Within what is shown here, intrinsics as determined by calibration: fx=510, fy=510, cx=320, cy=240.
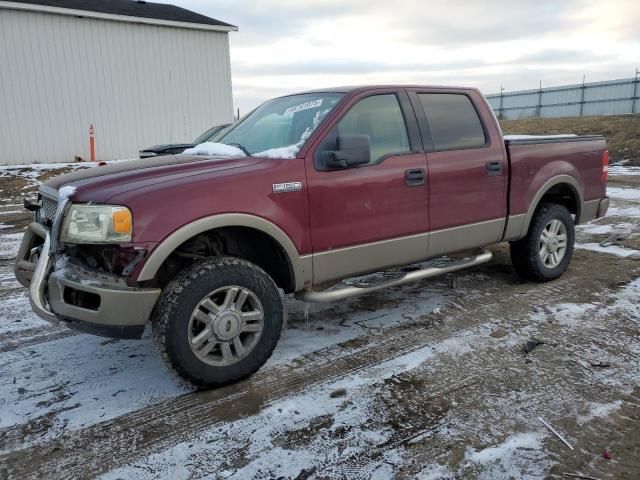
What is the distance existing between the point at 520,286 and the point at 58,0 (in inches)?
663

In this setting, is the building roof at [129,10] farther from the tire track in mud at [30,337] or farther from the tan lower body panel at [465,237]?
the tan lower body panel at [465,237]

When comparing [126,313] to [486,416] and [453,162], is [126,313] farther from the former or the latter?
[453,162]

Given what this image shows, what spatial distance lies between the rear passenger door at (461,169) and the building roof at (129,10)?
1481 centimetres

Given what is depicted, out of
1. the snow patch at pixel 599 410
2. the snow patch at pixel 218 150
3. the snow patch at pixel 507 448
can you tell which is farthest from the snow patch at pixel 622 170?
the snow patch at pixel 507 448

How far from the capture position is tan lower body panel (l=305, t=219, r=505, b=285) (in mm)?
3635

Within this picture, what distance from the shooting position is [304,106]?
159 inches

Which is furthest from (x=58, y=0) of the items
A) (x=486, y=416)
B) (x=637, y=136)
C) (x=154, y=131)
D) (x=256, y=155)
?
(x=637, y=136)

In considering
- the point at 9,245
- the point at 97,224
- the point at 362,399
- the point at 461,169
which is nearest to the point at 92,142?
the point at 9,245

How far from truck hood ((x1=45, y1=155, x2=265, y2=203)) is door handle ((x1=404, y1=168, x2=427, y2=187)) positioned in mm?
1183

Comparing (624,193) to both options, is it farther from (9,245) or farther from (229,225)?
(9,245)

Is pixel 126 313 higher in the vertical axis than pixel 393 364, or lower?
higher

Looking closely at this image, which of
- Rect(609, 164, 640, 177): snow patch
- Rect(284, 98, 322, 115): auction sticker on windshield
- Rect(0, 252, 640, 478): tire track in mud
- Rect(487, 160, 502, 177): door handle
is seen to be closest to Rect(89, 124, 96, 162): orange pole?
Rect(284, 98, 322, 115): auction sticker on windshield

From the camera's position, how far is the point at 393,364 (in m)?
3.47

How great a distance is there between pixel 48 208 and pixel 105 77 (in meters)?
14.6
